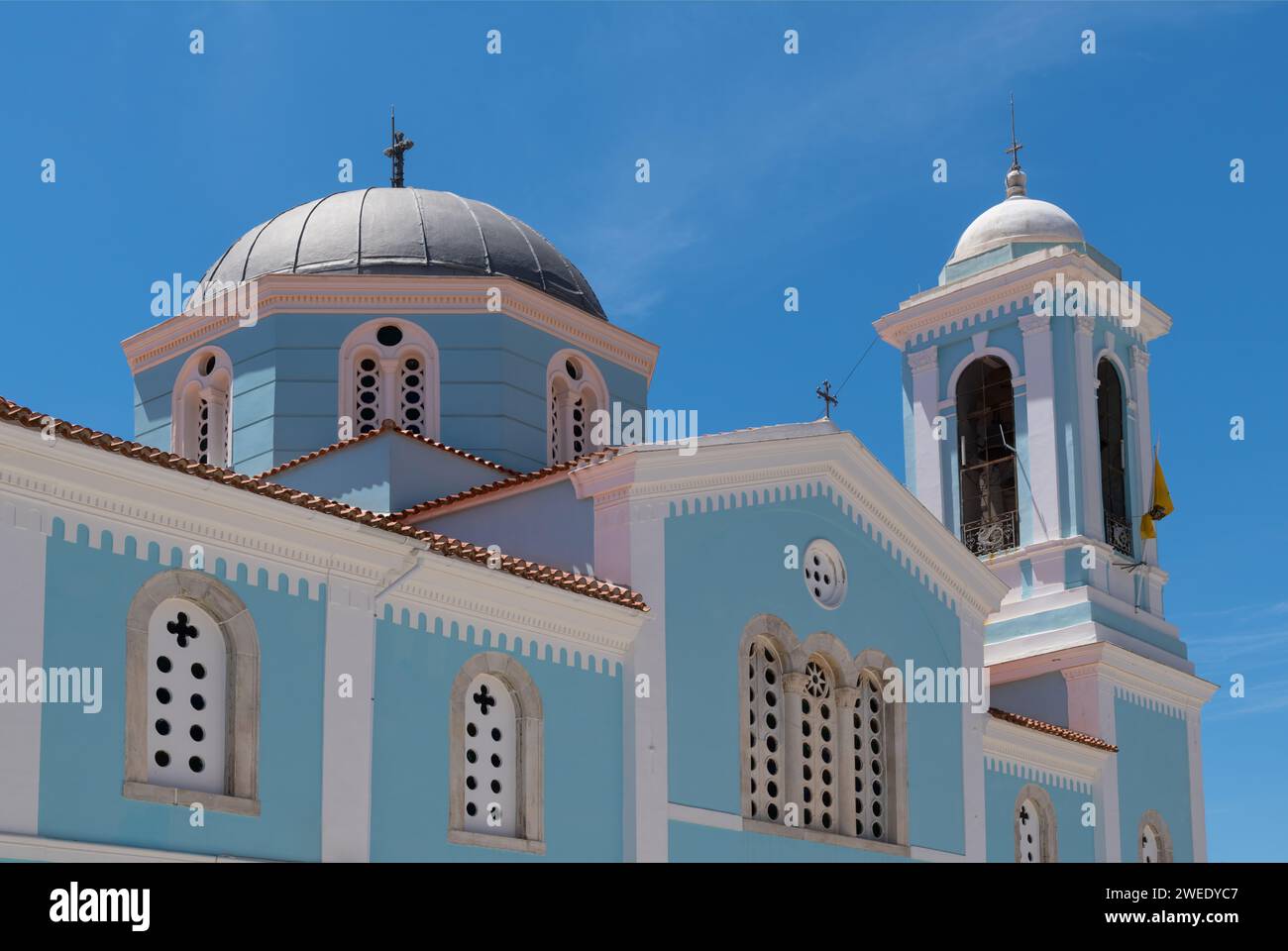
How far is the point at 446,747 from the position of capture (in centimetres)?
1683

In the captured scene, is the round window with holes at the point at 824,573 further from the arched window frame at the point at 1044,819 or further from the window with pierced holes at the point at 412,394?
the window with pierced holes at the point at 412,394

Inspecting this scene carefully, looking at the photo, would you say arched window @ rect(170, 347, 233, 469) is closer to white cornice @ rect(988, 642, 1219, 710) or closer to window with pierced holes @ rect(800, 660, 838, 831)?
window with pierced holes @ rect(800, 660, 838, 831)

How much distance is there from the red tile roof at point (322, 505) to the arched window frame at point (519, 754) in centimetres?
89

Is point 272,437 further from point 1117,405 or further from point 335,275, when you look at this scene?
point 1117,405

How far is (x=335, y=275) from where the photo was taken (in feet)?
77.7

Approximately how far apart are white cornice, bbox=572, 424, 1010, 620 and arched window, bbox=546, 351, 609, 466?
14.4ft

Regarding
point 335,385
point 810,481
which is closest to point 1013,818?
point 810,481

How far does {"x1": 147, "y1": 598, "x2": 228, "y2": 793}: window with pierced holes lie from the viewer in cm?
1476

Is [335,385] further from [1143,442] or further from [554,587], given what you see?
[1143,442]

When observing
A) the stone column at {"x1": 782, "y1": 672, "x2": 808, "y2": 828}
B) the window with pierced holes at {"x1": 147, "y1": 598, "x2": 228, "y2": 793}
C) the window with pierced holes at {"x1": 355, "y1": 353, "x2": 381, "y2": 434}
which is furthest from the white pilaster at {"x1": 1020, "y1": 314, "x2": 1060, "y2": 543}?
the window with pierced holes at {"x1": 147, "y1": 598, "x2": 228, "y2": 793}

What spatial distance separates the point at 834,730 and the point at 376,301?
7.87 m
